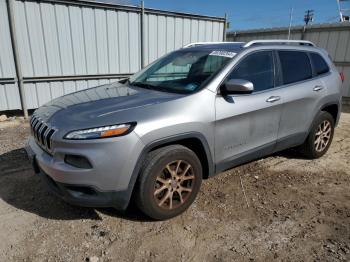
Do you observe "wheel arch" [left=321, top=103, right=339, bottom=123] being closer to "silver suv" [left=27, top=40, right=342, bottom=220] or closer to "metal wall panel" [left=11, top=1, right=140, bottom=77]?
"silver suv" [left=27, top=40, right=342, bottom=220]

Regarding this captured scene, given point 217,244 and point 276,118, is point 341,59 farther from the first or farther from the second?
point 217,244

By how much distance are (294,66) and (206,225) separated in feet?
7.97

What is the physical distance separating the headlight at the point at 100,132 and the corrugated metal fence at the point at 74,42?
4.87 m

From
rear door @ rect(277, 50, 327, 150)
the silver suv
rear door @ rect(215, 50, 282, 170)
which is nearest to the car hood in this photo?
the silver suv

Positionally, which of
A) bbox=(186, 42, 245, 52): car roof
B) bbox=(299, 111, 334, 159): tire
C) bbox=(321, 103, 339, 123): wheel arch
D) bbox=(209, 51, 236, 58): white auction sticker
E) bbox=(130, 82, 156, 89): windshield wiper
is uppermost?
bbox=(186, 42, 245, 52): car roof

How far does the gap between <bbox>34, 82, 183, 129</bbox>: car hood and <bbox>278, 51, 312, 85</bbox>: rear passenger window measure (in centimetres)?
167

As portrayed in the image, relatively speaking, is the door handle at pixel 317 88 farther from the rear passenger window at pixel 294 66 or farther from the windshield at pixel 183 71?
the windshield at pixel 183 71

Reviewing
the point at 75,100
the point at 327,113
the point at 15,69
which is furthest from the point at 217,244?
the point at 15,69

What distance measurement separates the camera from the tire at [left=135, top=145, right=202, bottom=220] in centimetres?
283

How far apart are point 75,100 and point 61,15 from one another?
439cm

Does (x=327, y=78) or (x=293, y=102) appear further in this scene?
(x=327, y=78)

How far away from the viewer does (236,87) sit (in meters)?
3.16

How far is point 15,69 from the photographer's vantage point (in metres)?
6.64

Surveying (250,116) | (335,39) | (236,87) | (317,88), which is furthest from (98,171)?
(335,39)
